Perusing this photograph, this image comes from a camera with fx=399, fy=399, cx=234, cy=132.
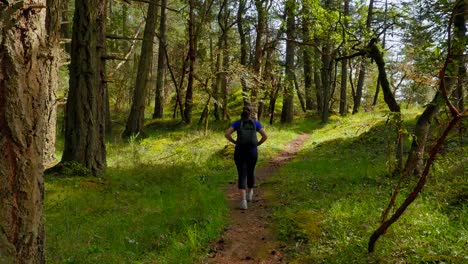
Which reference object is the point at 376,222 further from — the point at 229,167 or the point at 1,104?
the point at 229,167

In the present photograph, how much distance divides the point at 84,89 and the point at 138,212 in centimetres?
357

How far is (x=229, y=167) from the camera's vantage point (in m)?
12.9

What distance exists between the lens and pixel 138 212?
7.28 meters

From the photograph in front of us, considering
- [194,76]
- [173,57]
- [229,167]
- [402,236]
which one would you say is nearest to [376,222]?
[402,236]

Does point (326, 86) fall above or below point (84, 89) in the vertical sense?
above

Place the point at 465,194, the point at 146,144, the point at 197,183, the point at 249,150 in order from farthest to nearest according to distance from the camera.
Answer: the point at 146,144 < the point at 197,183 < the point at 249,150 < the point at 465,194

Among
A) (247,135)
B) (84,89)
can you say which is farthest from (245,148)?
(84,89)

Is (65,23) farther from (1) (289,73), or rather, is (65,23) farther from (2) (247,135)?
(1) (289,73)

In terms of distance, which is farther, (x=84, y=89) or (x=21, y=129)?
(x=84, y=89)

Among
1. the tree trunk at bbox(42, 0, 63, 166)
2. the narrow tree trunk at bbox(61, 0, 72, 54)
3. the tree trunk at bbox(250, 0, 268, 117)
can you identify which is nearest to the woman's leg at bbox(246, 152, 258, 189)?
the tree trunk at bbox(42, 0, 63, 166)

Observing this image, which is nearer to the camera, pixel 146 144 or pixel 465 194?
pixel 465 194

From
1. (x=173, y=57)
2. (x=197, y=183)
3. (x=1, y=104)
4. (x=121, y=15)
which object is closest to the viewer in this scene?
(x=1, y=104)

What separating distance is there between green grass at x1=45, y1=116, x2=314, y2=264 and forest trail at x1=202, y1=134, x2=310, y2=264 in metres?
0.21

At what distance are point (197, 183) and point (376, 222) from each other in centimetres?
457
